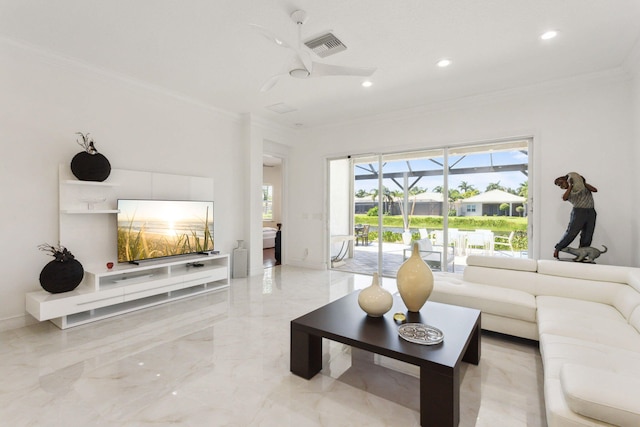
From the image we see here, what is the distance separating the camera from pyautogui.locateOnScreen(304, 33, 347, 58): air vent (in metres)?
2.89

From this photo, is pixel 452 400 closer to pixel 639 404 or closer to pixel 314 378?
pixel 639 404

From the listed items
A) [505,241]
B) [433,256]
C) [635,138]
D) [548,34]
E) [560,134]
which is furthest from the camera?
[433,256]

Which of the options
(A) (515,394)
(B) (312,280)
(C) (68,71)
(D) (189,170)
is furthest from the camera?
(B) (312,280)

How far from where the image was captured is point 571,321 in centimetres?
221

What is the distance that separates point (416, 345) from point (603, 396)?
822 millimetres

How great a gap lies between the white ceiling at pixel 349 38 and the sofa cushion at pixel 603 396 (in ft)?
8.72

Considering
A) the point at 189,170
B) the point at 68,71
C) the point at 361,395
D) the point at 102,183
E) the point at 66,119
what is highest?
the point at 68,71

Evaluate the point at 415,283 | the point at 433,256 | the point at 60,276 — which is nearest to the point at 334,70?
the point at 415,283

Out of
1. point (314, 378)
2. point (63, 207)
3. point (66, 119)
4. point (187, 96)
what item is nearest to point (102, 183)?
point (63, 207)

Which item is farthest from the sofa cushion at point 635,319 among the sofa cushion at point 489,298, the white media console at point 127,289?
the white media console at point 127,289

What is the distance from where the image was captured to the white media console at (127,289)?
9.61 feet

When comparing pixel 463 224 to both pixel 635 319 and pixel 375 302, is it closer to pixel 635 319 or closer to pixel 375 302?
pixel 635 319

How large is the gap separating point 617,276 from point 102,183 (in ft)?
17.3

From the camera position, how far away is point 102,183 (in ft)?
11.4
